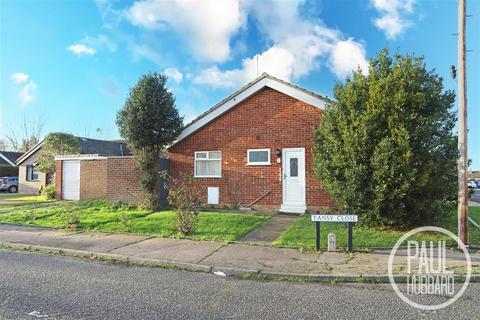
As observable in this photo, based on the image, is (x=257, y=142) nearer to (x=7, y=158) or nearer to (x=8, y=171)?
(x=8, y=171)

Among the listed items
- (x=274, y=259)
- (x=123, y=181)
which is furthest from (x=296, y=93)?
(x=123, y=181)

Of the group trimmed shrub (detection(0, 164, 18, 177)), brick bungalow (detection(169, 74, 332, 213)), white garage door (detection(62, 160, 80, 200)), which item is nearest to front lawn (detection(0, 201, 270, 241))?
brick bungalow (detection(169, 74, 332, 213))

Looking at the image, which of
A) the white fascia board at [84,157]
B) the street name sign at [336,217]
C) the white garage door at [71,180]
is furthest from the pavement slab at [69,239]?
the white garage door at [71,180]

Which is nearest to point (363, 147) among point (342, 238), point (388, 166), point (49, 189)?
point (388, 166)

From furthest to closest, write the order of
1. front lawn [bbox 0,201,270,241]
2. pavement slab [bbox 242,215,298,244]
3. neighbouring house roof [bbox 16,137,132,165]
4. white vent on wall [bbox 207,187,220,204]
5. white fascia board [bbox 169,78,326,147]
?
neighbouring house roof [bbox 16,137,132,165]
white vent on wall [bbox 207,187,220,204]
white fascia board [bbox 169,78,326,147]
front lawn [bbox 0,201,270,241]
pavement slab [bbox 242,215,298,244]

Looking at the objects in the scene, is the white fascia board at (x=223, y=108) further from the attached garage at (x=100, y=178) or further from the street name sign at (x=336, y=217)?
the street name sign at (x=336, y=217)

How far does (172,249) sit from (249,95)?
7.80 m

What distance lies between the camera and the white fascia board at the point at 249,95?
12.5 meters

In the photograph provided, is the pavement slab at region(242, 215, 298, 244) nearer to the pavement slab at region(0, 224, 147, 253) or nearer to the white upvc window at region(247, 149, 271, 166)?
the white upvc window at region(247, 149, 271, 166)

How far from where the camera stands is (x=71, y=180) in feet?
57.2

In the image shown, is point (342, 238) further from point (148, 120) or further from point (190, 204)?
point (148, 120)

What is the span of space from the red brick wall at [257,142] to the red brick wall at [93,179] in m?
4.37

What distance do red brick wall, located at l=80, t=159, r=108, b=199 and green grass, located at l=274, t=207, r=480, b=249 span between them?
10.4m

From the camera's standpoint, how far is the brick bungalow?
41.4ft
